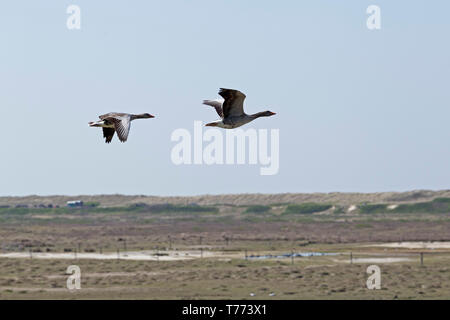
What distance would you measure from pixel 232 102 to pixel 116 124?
5.21 m

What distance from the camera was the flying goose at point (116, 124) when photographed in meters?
19.5

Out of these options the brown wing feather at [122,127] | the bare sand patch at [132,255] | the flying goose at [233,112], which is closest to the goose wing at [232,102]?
the flying goose at [233,112]

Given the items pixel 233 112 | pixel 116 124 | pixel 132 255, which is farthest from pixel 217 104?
pixel 132 255

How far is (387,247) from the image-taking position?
109m

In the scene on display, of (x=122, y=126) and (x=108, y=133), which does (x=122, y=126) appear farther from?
(x=108, y=133)

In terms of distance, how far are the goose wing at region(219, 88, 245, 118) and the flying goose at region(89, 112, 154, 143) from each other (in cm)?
271

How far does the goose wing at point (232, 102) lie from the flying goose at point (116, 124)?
271 cm

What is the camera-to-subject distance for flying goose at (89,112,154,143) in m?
19.5

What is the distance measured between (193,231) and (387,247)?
48.3 metres

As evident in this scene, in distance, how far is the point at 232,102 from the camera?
80.3 ft

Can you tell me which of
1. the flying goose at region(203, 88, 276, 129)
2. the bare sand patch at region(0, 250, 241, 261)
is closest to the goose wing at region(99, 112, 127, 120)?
the flying goose at region(203, 88, 276, 129)

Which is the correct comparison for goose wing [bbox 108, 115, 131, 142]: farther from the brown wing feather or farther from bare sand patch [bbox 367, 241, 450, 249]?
bare sand patch [bbox 367, 241, 450, 249]

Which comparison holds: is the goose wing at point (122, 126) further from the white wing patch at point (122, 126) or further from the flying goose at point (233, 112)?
the flying goose at point (233, 112)
